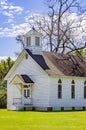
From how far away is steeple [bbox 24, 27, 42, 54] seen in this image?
47344 mm

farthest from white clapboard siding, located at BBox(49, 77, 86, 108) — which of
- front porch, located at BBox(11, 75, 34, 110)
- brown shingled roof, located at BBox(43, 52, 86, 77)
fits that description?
front porch, located at BBox(11, 75, 34, 110)

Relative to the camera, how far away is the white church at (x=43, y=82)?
147 ft

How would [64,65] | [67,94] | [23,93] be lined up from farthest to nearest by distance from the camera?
1. [64,65]
2. [23,93]
3. [67,94]

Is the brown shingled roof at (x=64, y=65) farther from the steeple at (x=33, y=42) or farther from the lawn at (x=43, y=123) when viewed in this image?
the lawn at (x=43, y=123)

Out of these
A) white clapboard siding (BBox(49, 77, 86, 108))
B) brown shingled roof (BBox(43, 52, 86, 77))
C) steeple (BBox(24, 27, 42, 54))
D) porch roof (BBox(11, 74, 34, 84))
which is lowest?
white clapboard siding (BBox(49, 77, 86, 108))

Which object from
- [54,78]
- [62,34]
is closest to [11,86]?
[54,78]

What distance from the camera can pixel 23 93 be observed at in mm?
46656

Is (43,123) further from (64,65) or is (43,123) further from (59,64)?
(64,65)

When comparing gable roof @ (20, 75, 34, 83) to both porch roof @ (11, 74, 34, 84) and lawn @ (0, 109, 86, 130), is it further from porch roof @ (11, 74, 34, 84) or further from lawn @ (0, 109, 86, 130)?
lawn @ (0, 109, 86, 130)

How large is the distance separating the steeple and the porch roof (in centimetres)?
295

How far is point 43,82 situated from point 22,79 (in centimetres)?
238

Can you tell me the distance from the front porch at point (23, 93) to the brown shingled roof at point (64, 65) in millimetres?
2885

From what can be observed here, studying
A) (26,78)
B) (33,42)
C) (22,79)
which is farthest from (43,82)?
(33,42)

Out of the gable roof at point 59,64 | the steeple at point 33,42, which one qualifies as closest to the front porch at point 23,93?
the gable roof at point 59,64
